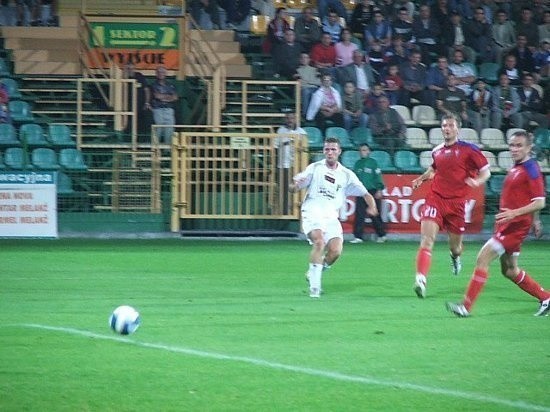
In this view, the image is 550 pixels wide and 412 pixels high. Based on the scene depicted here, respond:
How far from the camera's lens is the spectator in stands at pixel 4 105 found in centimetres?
2458

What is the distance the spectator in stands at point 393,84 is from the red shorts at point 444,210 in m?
12.3

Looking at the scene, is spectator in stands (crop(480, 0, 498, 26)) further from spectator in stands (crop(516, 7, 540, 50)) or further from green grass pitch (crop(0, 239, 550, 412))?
green grass pitch (crop(0, 239, 550, 412))

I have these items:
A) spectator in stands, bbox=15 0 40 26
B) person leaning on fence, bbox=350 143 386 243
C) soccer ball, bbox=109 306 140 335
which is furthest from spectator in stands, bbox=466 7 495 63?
soccer ball, bbox=109 306 140 335

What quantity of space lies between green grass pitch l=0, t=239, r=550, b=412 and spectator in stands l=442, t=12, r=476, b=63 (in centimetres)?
1185

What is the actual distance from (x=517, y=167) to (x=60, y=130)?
15.3 m

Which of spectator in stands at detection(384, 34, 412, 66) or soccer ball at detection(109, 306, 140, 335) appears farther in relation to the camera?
spectator in stands at detection(384, 34, 412, 66)

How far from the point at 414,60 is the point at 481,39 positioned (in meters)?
3.03

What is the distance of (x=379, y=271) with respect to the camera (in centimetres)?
1708

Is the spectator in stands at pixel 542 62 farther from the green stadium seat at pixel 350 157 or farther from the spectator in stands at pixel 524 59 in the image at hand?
the green stadium seat at pixel 350 157

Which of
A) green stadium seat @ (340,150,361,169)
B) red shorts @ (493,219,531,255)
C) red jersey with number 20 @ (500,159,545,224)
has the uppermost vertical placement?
red jersey with number 20 @ (500,159,545,224)

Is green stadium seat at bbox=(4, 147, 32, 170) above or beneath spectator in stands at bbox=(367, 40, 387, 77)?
beneath

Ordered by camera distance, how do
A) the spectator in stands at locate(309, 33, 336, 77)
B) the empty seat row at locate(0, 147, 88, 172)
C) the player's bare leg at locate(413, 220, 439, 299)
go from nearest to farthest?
the player's bare leg at locate(413, 220, 439, 299) < the empty seat row at locate(0, 147, 88, 172) < the spectator in stands at locate(309, 33, 336, 77)

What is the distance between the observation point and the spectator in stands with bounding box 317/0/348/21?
28359 mm

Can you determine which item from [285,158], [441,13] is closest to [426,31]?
[441,13]
